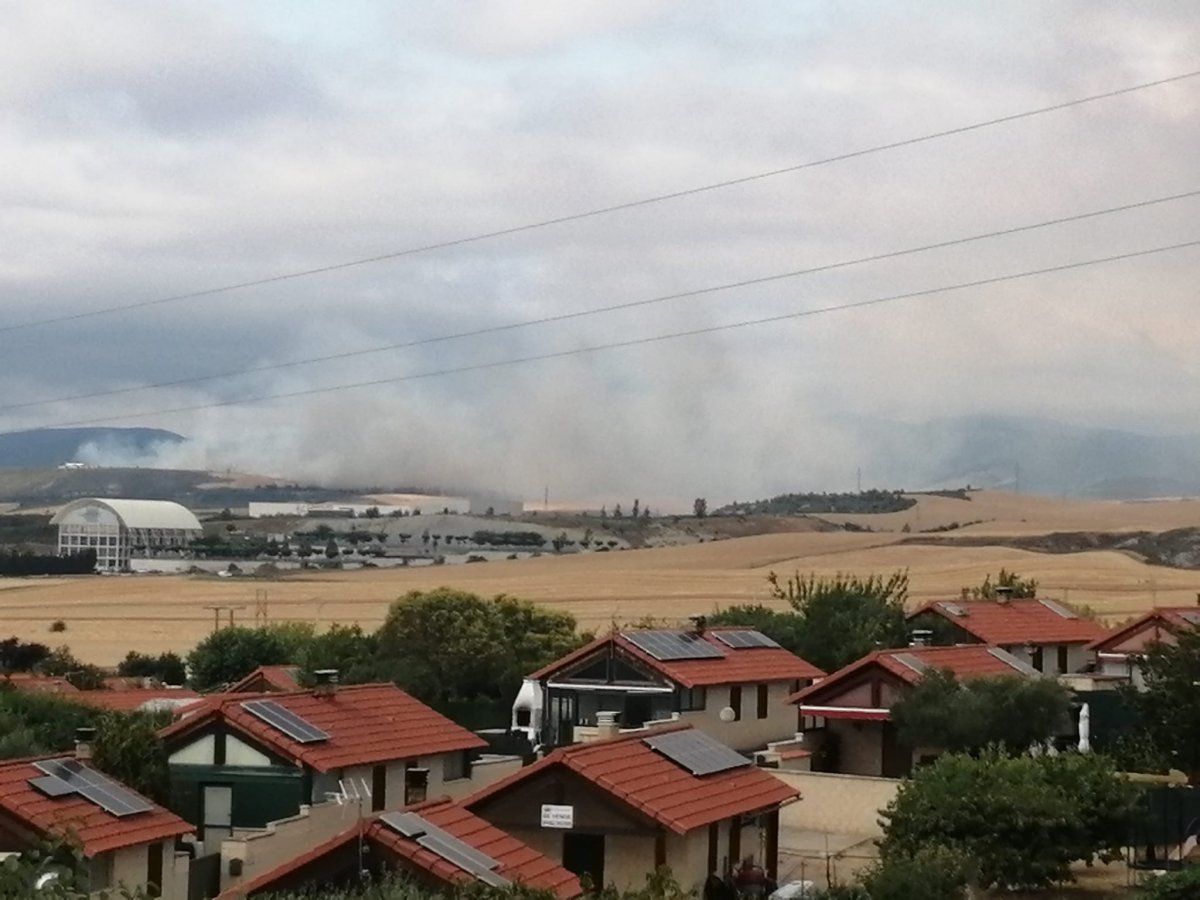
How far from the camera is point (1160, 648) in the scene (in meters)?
41.9

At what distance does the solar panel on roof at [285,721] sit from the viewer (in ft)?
108

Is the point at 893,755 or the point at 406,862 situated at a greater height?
the point at 406,862

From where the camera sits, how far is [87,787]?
27.6 m

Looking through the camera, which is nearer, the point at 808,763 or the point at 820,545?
the point at 808,763

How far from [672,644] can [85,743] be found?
19378mm

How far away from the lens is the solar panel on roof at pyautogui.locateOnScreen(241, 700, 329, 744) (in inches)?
1294

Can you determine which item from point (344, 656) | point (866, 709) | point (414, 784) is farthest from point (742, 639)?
point (414, 784)

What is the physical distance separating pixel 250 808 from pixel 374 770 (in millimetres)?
2380

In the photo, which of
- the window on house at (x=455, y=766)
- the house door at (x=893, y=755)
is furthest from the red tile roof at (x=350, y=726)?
the house door at (x=893, y=755)

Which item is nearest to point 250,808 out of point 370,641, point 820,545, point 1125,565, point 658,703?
point 658,703

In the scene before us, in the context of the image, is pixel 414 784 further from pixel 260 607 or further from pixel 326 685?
pixel 260 607

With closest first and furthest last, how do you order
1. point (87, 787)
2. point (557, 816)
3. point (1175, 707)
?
1. point (87, 787)
2. point (557, 816)
3. point (1175, 707)

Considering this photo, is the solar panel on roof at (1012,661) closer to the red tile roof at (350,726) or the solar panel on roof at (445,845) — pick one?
the red tile roof at (350,726)

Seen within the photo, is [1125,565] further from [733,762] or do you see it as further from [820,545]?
[733,762]
